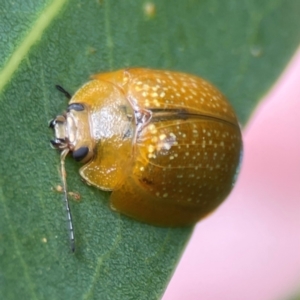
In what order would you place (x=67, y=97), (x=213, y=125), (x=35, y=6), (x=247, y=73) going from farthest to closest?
(x=247, y=73) < (x=213, y=125) < (x=67, y=97) < (x=35, y=6)

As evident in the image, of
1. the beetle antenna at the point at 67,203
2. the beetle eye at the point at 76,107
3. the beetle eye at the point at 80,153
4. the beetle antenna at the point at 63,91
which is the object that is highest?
the beetle antenna at the point at 63,91

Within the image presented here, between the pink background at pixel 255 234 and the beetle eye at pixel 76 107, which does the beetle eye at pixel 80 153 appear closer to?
the beetle eye at pixel 76 107

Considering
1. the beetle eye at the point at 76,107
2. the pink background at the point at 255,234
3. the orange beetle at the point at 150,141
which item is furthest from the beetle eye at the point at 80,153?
the pink background at the point at 255,234

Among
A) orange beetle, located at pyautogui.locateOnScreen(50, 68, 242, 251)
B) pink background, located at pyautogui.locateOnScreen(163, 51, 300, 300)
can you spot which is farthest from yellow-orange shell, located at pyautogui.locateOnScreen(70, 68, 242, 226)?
pink background, located at pyautogui.locateOnScreen(163, 51, 300, 300)

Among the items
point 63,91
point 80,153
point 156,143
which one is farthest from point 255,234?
point 63,91

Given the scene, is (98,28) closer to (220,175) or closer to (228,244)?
(220,175)

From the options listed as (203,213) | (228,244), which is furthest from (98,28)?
(228,244)

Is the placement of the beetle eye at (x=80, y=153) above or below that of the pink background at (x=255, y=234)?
above

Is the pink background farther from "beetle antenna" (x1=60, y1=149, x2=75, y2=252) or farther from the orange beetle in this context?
"beetle antenna" (x1=60, y1=149, x2=75, y2=252)
